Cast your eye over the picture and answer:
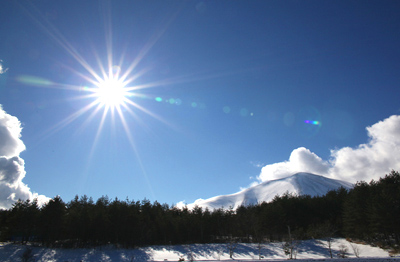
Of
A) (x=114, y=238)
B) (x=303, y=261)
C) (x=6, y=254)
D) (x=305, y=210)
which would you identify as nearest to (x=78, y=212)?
(x=114, y=238)

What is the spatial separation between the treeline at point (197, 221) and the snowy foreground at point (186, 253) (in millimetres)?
2811

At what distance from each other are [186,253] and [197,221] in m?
12.4

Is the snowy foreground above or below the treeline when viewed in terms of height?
below

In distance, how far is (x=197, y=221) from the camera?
53406mm

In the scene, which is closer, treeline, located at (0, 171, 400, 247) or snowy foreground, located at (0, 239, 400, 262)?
snowy foreground, located at (0, 239, 400, 262)

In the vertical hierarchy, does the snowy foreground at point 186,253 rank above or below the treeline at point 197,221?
below

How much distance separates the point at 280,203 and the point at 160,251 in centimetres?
2919

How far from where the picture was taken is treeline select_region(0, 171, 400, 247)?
39697mm

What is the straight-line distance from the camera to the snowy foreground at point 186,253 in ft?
117

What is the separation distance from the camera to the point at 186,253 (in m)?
41.1

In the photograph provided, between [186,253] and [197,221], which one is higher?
[197,221]

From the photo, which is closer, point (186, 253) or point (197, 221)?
point (186, 253)

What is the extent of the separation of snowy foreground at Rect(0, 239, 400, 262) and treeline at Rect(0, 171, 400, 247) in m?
2.81

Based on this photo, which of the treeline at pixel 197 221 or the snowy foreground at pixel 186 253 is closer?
the snowy foreground at pixel 186 253
